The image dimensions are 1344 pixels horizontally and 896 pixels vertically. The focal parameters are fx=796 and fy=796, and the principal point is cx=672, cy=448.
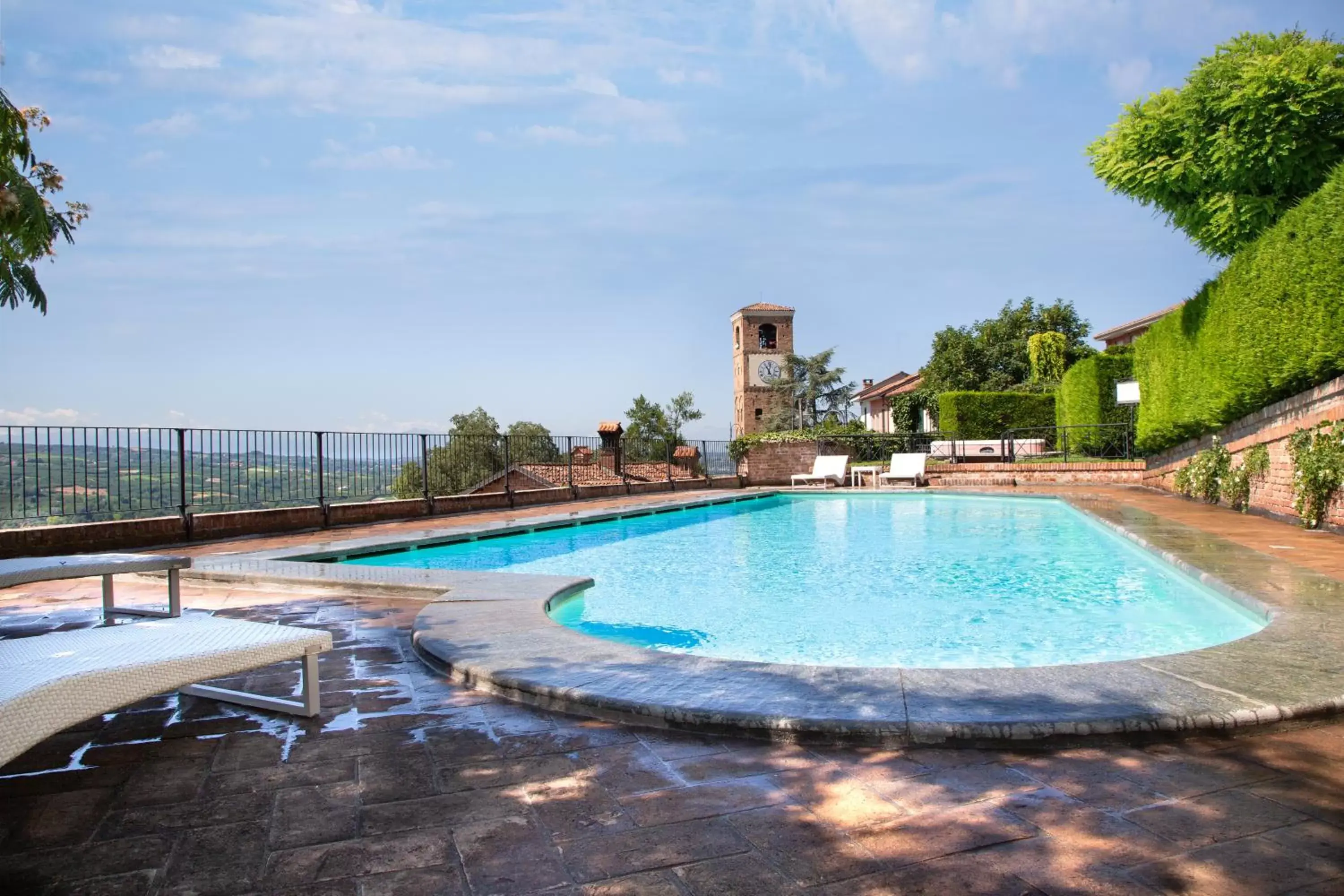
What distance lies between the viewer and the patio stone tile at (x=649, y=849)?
6.34 ft

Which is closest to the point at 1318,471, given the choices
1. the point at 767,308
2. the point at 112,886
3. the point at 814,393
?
the point at 112,886

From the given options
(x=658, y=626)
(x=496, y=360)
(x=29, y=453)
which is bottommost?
(x=658, y=626)

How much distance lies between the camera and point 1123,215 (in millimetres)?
17016

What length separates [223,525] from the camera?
10.6 metres

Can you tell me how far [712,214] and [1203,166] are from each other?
19420mm

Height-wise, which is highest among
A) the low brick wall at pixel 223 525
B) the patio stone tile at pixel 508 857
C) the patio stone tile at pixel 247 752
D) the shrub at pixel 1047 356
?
the shrub at pixel 1047 356

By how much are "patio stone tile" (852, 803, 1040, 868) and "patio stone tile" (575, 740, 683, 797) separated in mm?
652

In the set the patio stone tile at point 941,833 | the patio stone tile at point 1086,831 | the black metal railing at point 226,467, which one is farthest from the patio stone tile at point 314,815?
the black metal railing at point 226,467

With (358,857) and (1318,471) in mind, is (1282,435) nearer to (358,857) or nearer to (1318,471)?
(1318,471)

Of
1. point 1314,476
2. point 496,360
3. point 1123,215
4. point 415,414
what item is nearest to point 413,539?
point 415,414

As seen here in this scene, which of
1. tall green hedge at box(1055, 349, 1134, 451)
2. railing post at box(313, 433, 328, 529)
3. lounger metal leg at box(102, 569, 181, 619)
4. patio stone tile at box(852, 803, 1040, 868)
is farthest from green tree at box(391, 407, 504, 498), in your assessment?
tall green hedge at box(1055, 349, 1134, 451)

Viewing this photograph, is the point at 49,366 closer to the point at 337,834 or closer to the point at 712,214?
the point at 337,834

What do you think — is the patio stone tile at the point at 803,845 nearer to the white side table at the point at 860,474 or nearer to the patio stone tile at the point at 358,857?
the patio stone tile at the point at 358,857

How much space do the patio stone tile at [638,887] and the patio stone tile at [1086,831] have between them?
0.95 metres
